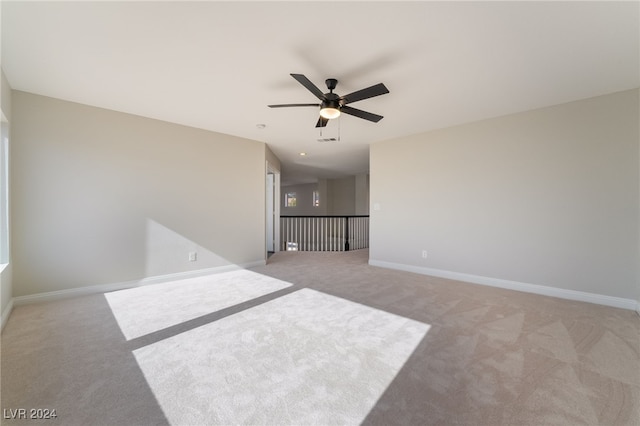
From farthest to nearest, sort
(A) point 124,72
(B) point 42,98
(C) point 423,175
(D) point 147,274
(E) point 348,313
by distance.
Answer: (C) point 423,175, (D) point 147,274, (B) point 42,98, (E) point 348,313, (A) point 124,72

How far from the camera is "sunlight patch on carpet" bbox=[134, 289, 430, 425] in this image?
138 centimetres

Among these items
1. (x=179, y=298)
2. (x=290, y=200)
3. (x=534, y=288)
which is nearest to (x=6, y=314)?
(x=179, y=298)

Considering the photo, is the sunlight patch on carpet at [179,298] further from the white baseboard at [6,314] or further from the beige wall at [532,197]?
the beige wall at [532,197]

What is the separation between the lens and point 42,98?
3002 millimetres

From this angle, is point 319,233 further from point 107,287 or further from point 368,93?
point 368,93

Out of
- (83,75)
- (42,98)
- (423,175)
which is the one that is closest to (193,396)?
(83,75)

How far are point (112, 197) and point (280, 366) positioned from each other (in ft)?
11.1

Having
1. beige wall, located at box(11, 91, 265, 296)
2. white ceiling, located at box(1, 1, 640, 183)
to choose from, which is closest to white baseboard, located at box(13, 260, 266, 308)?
beige wall, located at box(11, 91, 265, 296)

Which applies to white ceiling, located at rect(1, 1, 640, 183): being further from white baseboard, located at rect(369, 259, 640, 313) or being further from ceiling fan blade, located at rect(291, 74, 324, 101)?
white baseboard, located at rect(369, 259, 640, 313)

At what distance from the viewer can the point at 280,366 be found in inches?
69.4

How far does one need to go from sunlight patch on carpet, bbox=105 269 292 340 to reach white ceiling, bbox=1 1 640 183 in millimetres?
2533

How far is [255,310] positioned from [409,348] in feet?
5.34

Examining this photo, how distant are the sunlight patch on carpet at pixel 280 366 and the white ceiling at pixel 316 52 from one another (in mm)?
2528

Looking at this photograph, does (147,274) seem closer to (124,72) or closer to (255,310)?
(255,310)
